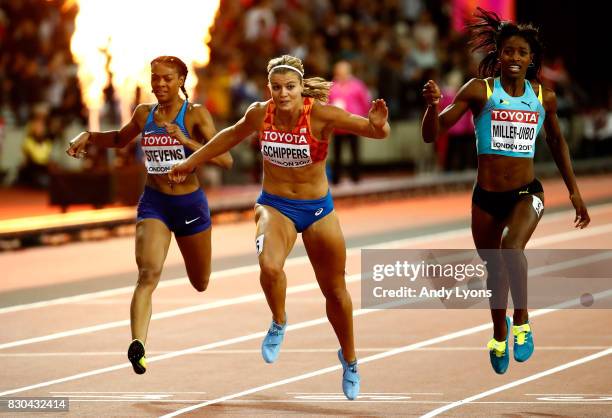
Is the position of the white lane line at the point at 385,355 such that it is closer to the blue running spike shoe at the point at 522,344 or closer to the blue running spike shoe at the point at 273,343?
the blue running spike shoe at the point at 273,343

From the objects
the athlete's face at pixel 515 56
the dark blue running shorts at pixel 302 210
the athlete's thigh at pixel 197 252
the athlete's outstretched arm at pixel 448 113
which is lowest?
the athlete's thigh at pixel 197 252

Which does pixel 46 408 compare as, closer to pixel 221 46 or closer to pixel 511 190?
pixel 511 190

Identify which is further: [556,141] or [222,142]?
[556,141]

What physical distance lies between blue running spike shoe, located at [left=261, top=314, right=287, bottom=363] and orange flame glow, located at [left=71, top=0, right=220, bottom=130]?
36.5ft

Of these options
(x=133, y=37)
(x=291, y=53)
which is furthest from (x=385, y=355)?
(x=291, y=53)

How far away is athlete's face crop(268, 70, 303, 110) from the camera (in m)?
9.61

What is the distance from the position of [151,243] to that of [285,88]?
5.67ft

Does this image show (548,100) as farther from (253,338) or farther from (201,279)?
(253,338)

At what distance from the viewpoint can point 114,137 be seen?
36.7 ft

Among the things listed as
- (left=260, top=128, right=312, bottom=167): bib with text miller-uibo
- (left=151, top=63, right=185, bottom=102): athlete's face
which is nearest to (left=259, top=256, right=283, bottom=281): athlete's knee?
(left=260, top=128, right=312, bottom=167): bib with text miller-uibo

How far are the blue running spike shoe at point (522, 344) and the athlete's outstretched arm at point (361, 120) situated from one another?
184 centimetres

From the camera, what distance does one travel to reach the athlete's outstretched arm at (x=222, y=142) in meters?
9.91

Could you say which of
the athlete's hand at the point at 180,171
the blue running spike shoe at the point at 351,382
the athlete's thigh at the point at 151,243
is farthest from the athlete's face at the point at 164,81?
the blue running spike shoe at the point at 351,382

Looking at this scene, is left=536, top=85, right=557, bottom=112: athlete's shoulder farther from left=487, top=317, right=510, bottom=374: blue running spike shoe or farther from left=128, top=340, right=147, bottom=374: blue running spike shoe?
left=128, top=340, right=147, bottom=374: blue running spike shoe
